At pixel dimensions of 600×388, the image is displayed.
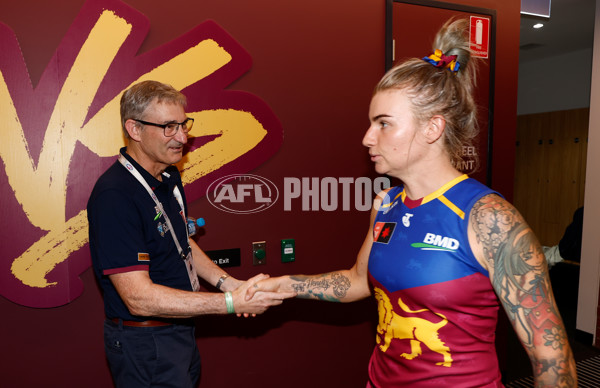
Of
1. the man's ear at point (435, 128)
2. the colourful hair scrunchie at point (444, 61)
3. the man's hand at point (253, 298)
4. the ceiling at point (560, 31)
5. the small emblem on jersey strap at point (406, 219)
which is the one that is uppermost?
the ceiling at point (560, 31)

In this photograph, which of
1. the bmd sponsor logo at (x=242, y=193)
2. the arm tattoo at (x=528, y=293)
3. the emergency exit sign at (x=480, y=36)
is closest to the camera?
the arm tattoo at (x=528, y=293)

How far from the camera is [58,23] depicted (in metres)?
2.02

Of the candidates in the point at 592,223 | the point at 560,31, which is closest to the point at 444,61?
the point at 592,223

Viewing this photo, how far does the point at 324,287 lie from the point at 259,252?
760 millimetres

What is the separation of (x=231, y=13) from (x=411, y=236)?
1.70m

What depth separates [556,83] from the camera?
7.58 m

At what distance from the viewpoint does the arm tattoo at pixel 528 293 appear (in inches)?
44.9

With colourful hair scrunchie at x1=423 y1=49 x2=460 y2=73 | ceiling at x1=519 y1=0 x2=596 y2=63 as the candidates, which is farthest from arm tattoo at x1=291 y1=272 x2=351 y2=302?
ceiling at x1=519 y1=0 x2=596 y2=63

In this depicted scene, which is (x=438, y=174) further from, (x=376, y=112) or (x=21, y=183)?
(x=21, y=183)

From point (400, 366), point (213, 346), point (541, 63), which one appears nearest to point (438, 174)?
point (400, 366)

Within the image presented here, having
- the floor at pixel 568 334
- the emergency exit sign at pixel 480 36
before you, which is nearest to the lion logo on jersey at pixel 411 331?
the emergency exit sign at pixel 480 36

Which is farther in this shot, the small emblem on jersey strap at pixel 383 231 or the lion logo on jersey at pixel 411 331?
the small emblem on jersey strap at pixel 383 231

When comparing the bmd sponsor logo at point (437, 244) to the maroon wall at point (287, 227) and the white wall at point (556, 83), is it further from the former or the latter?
the white wall at point (556, 83)

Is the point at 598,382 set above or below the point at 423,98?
below
